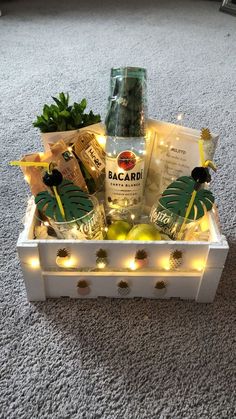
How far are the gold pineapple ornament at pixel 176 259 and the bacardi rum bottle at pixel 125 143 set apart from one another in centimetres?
15

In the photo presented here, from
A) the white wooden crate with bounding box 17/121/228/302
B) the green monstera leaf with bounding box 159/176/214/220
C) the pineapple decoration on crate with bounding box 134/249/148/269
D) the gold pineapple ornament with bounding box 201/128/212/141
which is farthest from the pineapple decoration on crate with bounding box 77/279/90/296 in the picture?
the gold pineapple ornament with bounding box 201/128/212/141

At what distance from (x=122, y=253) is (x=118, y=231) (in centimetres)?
8

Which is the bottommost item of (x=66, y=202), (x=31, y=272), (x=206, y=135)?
(x=31, y=272)

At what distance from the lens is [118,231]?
2.56 ft

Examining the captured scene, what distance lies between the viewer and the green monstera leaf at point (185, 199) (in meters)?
→ 0.72

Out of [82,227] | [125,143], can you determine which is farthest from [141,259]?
[125,143]

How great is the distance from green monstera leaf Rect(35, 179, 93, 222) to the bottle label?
0.30 ft

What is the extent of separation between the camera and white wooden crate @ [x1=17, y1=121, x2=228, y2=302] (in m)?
0.70

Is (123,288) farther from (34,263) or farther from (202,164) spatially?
(202,164)

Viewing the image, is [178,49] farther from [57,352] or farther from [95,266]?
[57,352]

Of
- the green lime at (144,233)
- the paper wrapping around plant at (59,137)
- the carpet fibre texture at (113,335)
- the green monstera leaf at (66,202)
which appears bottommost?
the carpet fibre texture at (113,335)

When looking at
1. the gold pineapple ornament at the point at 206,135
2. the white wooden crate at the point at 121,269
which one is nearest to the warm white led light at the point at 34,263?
the white wooden crate at the point at 121,269

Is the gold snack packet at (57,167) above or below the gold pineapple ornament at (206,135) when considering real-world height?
below

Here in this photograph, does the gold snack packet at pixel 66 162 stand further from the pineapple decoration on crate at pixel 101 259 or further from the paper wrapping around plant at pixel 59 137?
the pineapple decoration on crate at pixel 101 259
